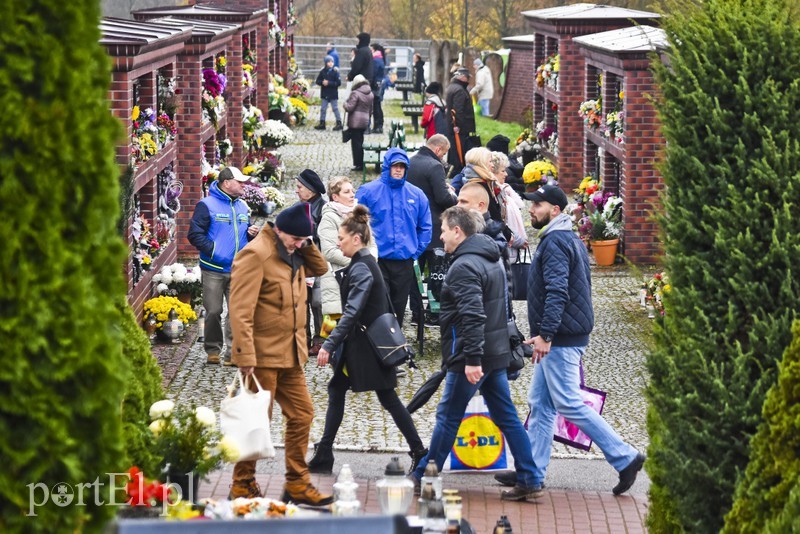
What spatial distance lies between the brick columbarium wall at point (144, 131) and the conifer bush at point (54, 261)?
748cm

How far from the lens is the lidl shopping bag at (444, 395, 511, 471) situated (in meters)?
8.91

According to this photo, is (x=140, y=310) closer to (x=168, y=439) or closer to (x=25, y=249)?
(x=168, y=439)

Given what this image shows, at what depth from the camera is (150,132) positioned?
13.3 meters

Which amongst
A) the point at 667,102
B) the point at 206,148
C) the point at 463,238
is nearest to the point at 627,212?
the point at 206,148

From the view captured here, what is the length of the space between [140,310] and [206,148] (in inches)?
248

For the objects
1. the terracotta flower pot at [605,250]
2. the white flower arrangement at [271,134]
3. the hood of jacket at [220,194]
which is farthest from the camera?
the white flower arrangement at [271,134]

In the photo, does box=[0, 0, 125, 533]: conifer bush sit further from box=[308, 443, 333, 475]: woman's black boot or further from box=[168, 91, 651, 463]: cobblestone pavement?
box=[308, 443, 333, 475]: woman's black boot

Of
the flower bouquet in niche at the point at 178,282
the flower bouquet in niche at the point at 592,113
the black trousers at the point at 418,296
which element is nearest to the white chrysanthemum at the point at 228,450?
the black trousers at the point at 418,296

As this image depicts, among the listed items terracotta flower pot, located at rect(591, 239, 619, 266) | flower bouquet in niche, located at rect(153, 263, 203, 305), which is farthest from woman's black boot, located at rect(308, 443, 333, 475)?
terracotta flower pot, located at rect(591, 239, 619, 266)

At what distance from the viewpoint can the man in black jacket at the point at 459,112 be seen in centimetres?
2173

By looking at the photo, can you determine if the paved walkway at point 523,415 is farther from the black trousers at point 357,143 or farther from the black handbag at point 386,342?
the black trousers at point 357,143

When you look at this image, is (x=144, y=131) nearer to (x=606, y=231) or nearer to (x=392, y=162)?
(x=392, y=162)

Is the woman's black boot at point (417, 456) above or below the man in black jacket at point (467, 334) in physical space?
below

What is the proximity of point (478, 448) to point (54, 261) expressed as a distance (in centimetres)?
570
